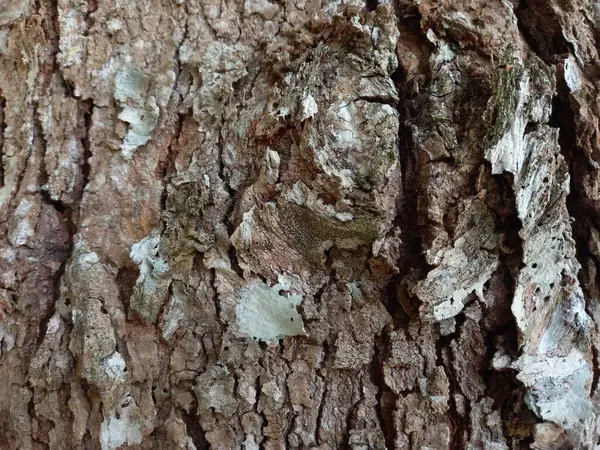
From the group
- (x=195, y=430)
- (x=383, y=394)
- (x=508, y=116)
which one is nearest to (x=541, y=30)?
(x=508, y=116)

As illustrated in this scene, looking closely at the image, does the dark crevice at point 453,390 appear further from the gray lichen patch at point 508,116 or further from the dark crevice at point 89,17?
the dark crevice at point 89,17

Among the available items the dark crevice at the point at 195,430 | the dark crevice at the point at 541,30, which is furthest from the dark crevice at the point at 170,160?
the dark crevice at the point at 541,30

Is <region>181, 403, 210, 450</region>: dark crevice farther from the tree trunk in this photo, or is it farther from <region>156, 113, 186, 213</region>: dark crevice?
<region>156, 113, 186, 213</region>: dark crevice

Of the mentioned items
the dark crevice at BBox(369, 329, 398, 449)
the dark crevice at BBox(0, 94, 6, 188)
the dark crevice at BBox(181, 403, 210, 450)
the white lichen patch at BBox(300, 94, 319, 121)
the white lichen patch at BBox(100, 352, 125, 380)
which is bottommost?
the dark crevice at BBox(181, 403, 210, 450)

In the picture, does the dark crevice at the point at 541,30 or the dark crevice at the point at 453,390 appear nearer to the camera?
the dark crevice at the point at 453,390

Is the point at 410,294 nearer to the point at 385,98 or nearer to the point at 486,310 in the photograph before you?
the point at 486,310

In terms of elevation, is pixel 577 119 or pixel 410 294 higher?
pixel 577 119

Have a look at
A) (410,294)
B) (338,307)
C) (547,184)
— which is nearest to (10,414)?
(338,307)

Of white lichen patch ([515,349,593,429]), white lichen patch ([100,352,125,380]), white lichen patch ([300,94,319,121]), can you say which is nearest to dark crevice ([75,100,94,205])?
white lichen patch ([100,352,125,380])
